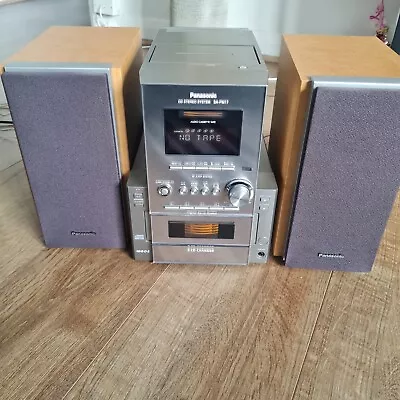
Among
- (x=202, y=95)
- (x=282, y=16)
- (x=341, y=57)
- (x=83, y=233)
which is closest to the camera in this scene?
(x=202, y=95)

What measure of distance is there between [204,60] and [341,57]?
256 mm

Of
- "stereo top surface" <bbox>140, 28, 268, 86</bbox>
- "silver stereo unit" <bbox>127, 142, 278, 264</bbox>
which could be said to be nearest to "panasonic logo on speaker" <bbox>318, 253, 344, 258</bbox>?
"silver stereo unit" <bbox>127, 142, 278, 264</bbox>

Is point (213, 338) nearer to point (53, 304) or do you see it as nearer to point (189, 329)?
point (189, 329)

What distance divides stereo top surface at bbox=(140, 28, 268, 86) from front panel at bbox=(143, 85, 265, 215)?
16 millimetres

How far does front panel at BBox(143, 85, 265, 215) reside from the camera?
2.27ft

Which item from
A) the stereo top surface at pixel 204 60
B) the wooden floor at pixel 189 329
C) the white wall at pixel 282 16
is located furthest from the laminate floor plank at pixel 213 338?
the white wall at pixel 282 16

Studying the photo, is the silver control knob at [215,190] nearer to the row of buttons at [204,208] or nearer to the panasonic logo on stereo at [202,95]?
the row of buttons at [204,208]

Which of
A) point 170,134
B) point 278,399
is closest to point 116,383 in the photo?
point 278,399

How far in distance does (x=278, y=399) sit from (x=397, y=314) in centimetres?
30

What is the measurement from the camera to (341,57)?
0.79 m

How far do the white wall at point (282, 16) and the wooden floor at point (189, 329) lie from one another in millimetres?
1290

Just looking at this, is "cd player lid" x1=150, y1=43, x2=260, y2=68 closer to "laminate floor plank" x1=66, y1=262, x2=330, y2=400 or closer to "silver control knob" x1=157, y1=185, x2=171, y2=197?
"silver control knob" x1=157, y1=185, x2=171, y2=197

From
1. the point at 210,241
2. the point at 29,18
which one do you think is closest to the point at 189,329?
the point at 210,241

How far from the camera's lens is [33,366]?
69 cm
